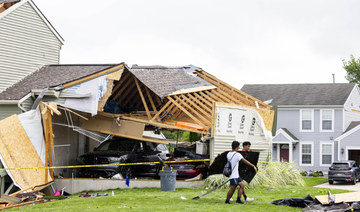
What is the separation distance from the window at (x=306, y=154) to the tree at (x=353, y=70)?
55.8 ft

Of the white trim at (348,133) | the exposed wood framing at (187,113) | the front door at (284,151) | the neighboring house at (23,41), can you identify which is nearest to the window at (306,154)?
the front door at (284,151)

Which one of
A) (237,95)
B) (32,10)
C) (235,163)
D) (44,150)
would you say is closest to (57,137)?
(44,150)

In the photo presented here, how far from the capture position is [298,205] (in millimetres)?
13062

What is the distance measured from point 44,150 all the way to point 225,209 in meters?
9.04

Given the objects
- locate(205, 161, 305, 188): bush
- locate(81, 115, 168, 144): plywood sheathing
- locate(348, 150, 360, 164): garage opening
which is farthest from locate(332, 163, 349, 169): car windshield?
locate(81, 115, 168, 144): plywood sheathing

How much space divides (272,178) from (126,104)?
8722 millimetres

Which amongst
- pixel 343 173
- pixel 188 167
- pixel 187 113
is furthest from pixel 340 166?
pixel 188 167

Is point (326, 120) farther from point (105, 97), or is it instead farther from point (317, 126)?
point (105, 97)

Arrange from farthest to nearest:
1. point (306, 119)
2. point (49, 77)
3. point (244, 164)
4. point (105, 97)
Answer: point (306, 119) → point (49, 77) → point (105, 97) → point (244, 164)

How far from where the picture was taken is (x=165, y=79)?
23.8m

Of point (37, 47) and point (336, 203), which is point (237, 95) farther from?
point (336, 203)

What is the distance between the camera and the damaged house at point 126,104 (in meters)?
19.5

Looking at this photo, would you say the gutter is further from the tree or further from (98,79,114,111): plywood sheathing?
the tree

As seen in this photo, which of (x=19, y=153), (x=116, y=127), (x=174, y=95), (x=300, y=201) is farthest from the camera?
(x=174, y=95)
